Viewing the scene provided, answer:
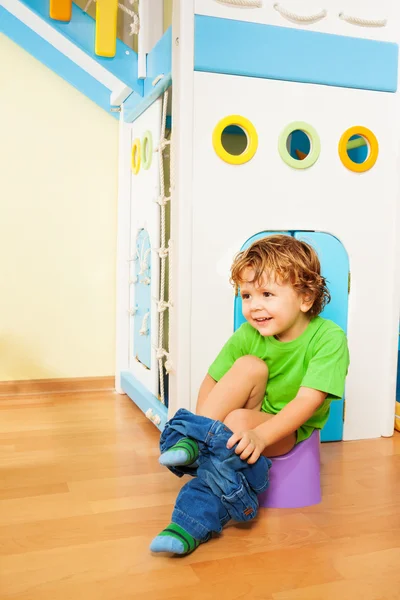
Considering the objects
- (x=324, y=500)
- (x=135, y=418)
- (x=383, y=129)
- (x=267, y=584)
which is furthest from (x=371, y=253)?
(x=267, y=584)

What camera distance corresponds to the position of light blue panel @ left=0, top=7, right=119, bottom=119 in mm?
1999

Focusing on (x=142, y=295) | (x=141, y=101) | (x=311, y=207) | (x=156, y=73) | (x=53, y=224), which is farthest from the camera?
(x=53, y=224)

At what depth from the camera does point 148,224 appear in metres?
1.88

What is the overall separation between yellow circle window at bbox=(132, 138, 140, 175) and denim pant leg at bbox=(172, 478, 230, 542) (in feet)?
3.82

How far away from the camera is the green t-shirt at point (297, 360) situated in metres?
1.23

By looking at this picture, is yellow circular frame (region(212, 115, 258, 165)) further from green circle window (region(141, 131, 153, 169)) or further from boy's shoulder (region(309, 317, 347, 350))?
boy's shoulder (region(309, 317, 347, 350))

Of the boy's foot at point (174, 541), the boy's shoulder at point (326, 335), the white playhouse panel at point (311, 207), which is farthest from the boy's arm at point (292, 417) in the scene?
the white playhouse panel at point (311, 207)

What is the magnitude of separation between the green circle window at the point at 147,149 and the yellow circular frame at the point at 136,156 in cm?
6

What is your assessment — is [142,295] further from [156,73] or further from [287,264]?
[287,264]

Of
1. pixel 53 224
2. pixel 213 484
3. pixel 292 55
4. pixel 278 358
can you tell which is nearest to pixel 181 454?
pixel 213 484

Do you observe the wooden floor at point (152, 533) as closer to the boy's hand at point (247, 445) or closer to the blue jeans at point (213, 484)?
the blue jeans at point (213, 484)

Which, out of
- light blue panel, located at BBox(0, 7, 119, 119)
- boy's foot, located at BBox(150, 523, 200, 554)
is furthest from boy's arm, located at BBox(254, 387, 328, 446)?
light blue panel, located at BBox(0, 7, 119, 119)

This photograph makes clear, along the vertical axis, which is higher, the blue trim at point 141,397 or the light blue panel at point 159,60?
the light blue panel at point 159,60

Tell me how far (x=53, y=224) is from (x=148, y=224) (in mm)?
450
